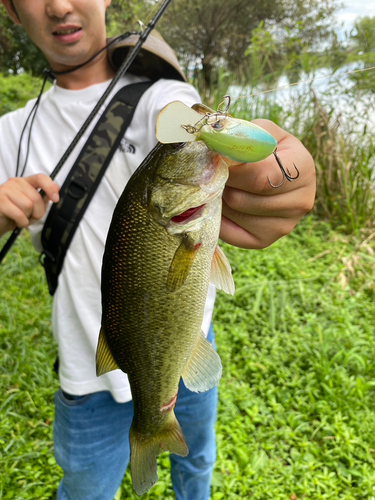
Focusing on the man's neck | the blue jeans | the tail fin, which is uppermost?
the man's neck

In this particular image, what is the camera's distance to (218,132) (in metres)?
0.80

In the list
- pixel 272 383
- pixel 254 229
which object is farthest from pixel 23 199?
pixel 272 383

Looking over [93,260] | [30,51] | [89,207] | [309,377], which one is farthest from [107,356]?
[30,51]

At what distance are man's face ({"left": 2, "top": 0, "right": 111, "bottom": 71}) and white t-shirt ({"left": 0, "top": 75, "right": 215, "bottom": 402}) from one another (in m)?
0.17

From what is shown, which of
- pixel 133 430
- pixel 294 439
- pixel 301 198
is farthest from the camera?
pixel 294 439

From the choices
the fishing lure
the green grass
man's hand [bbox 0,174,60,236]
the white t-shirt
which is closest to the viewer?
the fishing lure

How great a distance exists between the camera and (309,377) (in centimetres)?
322

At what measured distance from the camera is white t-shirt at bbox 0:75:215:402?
1725 mm

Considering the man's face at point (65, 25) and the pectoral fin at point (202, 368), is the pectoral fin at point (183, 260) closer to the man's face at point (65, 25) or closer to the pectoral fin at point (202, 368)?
the pectoral fin at point (202, 368)

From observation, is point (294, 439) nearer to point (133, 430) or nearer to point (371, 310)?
point (371, 310)

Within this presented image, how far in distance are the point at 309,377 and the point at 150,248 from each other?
272 cm

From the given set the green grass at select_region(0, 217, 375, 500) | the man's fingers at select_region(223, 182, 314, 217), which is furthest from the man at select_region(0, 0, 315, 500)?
the green grass at select_region(0, 217, 375, 500)

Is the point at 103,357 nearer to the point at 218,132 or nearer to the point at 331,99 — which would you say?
the point at 218,132

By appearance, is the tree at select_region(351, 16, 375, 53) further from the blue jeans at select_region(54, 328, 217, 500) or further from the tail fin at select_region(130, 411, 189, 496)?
the tail fin at select_region(130, 411, 189, 496)
